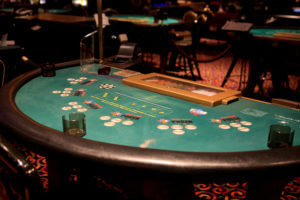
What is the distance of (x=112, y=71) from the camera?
2553 mm

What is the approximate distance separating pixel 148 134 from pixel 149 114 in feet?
0.81

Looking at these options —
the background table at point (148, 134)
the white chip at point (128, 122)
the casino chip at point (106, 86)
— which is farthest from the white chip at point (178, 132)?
the casino chip at point (106, 86)

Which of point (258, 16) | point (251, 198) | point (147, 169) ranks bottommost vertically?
point (251, 198)

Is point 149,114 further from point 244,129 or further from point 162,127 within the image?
point 244,129

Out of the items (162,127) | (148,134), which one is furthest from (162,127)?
(148,134)

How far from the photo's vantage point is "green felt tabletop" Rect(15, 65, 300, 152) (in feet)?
4.44

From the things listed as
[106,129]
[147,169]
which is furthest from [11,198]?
[106,129]

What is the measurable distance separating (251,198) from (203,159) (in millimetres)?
574

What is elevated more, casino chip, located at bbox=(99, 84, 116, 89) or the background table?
casino chip, located at bbox=(99, 84, 116, 89)

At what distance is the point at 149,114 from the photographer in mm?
1642

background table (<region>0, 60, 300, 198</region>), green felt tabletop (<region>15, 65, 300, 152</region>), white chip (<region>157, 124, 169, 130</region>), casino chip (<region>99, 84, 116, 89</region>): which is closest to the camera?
background table (<region>0, 60, 300, 198</region>)

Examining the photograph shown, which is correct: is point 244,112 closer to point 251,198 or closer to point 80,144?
point 251,198

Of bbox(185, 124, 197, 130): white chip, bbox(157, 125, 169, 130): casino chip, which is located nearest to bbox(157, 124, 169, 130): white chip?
bbox(157, 125, 169, 130): casino chip

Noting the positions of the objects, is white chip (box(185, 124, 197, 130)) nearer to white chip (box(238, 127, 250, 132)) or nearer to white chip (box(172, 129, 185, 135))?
white chip (box(172, 129, 185, 135))
